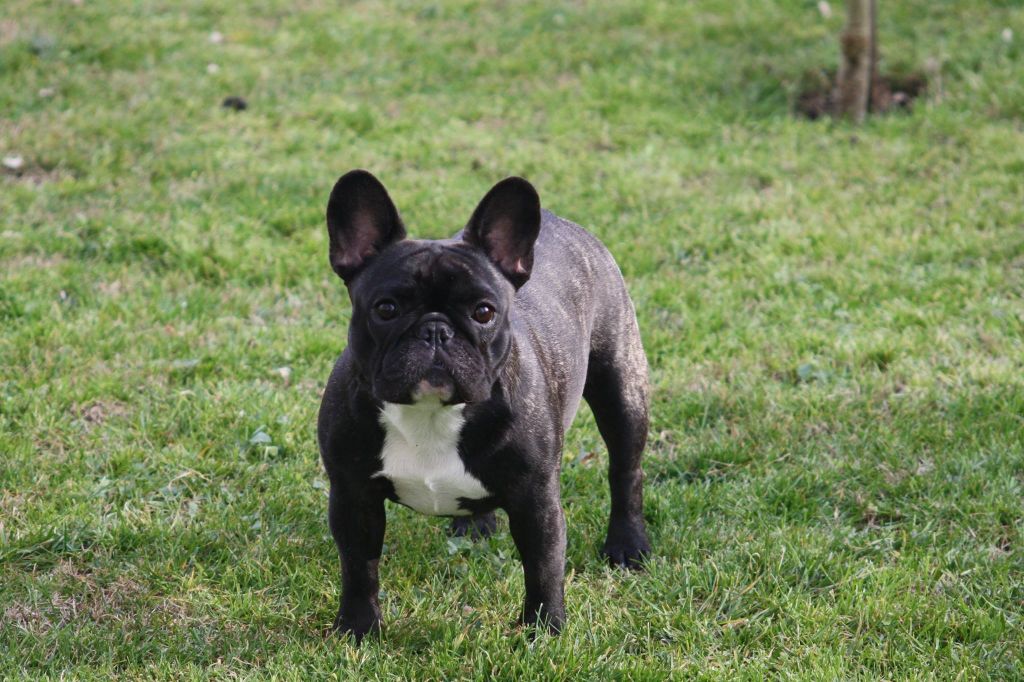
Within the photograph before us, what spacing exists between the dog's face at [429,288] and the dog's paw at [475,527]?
1.39m

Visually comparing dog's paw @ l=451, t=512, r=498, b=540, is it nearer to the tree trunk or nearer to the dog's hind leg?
the dog's hind leg

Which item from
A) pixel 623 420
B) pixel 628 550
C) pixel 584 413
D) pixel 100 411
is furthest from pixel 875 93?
pixel 100 411

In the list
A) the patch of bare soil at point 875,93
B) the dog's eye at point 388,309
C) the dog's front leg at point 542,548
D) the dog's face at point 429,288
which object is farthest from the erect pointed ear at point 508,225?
the patch of bare soil at point 875,93

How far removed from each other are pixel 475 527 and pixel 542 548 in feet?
3.26

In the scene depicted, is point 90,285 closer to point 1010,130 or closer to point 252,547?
point 252,547

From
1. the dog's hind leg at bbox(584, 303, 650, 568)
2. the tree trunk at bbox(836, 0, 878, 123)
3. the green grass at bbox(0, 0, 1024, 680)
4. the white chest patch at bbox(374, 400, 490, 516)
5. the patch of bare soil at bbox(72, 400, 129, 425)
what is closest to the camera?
the white chest patch at bbox(374, 400, 490, 516)

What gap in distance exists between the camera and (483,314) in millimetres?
3396

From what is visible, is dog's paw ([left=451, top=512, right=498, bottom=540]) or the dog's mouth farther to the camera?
dog's paw ([left=451, top=512, right=498, bottom=540])

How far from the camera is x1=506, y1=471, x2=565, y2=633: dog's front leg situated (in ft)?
12.1

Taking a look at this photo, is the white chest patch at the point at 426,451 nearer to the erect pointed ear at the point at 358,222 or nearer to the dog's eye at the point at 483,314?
the dog's eye at the point at 483,314

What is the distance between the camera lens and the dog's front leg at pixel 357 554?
3.78 meters

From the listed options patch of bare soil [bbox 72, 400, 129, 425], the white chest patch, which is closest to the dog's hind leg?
the white chest patch

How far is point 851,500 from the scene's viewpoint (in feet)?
16.2

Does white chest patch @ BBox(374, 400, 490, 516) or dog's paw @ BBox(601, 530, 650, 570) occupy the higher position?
white chest patch @ BBox(374, 400, 490, 516)
